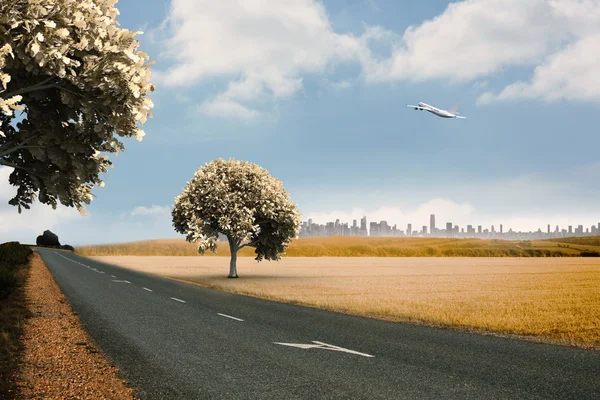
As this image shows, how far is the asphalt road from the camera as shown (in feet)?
22.2

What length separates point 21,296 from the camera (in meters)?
19.1

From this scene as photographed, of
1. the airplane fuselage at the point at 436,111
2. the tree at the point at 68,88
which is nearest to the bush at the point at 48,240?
the airplane fuselage at the point at 436,111

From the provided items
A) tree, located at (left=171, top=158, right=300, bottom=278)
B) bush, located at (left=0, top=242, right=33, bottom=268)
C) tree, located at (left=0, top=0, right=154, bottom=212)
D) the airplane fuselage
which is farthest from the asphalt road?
the airplane fuselage

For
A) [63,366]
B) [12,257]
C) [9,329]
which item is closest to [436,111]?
[12,257]

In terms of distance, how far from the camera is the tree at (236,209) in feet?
108

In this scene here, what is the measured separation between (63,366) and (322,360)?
458cm

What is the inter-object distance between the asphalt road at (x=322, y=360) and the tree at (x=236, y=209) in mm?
18109

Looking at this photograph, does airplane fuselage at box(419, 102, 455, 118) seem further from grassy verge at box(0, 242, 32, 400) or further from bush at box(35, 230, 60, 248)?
bush at box(35, 230, 60, 248)

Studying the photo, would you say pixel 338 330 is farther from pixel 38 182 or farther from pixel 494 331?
pixel 38 182

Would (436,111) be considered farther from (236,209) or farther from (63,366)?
(63,366)

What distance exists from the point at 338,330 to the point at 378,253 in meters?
97.6

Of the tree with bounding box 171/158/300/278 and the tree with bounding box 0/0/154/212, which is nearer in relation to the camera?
the tree with bounding box 0/0/154/212

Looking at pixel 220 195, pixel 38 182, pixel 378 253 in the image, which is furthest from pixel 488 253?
pixel 38 182

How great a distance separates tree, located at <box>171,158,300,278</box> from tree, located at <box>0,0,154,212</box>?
17700 millimetres
